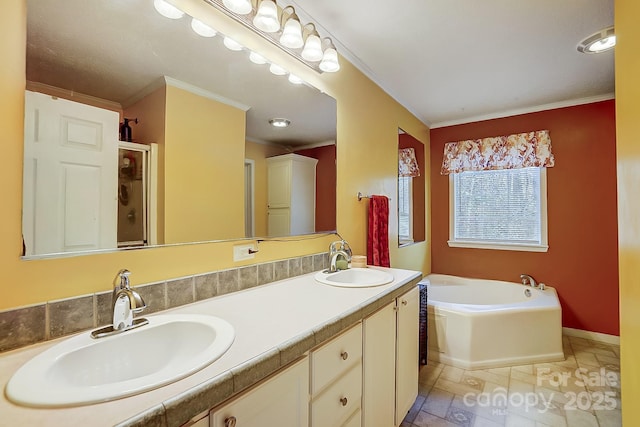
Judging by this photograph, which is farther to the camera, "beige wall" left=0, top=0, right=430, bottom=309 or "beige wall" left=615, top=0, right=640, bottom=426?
"beige wall" left=615, top=0, right=640, bottom=426

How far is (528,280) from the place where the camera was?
296 centimetres

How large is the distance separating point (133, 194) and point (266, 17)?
37.4 inches

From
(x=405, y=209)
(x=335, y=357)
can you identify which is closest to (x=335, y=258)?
(x=335, y=357)

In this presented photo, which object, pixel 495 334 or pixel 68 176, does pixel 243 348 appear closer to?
pixel 68 176

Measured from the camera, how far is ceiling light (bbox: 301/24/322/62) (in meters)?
→ 1.49

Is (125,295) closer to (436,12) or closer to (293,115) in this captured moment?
(293,115)

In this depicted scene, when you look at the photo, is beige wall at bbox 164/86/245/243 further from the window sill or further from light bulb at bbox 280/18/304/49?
the window sill

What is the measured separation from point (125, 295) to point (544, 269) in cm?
363

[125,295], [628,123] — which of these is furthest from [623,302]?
[125,295]

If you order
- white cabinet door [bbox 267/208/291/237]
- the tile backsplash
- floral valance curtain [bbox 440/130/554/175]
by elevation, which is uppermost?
floral valance curtain [bbox 440/130/554/175]

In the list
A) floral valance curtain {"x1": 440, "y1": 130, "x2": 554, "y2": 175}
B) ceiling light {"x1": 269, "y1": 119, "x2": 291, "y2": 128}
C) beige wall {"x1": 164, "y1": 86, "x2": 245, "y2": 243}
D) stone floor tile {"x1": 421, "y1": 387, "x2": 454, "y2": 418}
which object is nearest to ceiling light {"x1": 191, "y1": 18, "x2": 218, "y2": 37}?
beige wall {"x1": 164, "y1": 86, "x2": 245, "y2": 243}

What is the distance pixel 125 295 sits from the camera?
0.81 m

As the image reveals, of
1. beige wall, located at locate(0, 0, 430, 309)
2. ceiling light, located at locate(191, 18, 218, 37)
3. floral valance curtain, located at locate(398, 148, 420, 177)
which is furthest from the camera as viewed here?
floral valance curtain, located at locate(398, 148, 420, 177)

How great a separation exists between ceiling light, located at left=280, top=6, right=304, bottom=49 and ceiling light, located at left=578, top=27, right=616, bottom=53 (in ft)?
6.10
